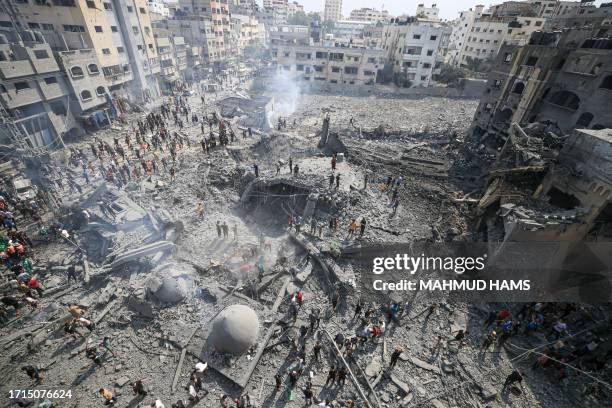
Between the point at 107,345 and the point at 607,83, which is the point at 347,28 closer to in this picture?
the point at 607,83

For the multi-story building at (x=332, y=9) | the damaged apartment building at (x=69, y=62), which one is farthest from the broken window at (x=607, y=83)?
the multi-story building at (x=332, y=9)

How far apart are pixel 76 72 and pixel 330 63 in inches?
1507

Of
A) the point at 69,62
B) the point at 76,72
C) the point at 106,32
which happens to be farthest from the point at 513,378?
the point at 106,32

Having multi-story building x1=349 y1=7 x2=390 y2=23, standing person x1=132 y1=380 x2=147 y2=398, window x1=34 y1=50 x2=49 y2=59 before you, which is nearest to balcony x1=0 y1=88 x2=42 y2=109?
window x1=34 y1=50 x2=49 y2=59

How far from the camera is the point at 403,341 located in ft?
42.0

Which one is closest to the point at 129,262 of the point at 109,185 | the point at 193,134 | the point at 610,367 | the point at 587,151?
the point at 109,185

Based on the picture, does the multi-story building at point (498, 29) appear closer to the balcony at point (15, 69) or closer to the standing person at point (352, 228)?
the standing person at point (352, 228)

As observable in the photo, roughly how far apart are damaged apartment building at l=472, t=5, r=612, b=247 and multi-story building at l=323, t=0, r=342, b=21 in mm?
115553

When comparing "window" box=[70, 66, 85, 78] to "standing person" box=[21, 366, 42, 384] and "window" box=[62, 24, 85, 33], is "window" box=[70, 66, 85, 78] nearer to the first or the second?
"window" box=[62, 24, 85, 33]

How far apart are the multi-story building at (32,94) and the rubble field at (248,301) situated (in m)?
5.19

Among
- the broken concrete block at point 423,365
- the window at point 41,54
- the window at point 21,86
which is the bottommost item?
the broken concrete block at point 423,365

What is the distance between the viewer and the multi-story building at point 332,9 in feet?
418

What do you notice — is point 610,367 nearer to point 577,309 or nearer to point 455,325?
point 577,309

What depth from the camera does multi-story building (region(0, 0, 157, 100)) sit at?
3023 cm
